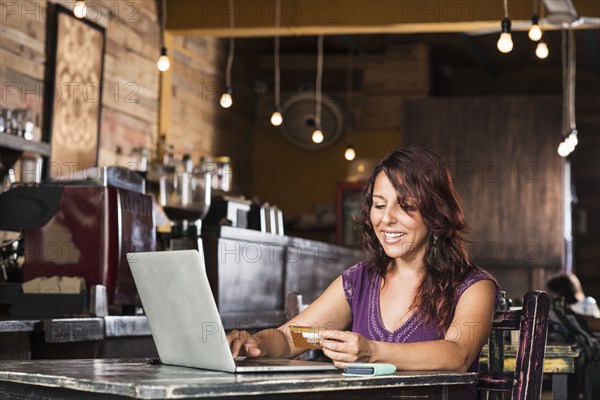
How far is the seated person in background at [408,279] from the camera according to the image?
2375 millimetres

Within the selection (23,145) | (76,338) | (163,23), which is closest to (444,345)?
(76,338)

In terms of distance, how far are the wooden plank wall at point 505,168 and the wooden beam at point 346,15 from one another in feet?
6.60

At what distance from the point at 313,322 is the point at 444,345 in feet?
1.81

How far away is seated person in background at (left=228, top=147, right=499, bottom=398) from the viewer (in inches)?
93.5

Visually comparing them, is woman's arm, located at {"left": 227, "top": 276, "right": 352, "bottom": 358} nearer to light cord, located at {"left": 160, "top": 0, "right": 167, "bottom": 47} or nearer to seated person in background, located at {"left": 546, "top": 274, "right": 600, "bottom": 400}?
seated person in background, located at {"left": 546, "top": 274, "right": 600, "bottom": 400}

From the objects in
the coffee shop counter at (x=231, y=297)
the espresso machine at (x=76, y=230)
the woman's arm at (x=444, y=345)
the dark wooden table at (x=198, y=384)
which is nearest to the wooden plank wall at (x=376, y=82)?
the coffee shop counter at (x=231, y=297)

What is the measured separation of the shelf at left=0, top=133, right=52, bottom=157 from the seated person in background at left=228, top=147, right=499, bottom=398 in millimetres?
2942

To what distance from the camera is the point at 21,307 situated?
3.54 meters

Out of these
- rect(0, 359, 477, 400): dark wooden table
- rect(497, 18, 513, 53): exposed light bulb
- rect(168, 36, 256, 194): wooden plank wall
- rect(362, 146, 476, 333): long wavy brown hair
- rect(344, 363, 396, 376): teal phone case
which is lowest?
rect(0, 359, 477, 400): dark wooden table

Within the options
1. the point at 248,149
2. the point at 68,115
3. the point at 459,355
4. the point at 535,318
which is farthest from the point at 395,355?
the point at 248,149

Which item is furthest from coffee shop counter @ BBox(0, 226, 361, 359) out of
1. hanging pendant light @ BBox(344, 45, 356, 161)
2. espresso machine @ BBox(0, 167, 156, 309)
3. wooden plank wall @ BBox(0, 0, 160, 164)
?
hanging pendant light @ BBox(344, 45, 356, 161)

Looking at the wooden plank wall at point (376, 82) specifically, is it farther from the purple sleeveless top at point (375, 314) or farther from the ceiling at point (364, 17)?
the purple sleeveless top at point (375, 314)

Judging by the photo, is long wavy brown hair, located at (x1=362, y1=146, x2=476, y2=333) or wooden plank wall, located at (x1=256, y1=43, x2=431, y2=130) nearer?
long wavy brown hair, located at (x1=362, y1=146, x2=476, y2=333)

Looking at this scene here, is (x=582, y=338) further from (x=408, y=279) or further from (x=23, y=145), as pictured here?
(x=23, y=145)
